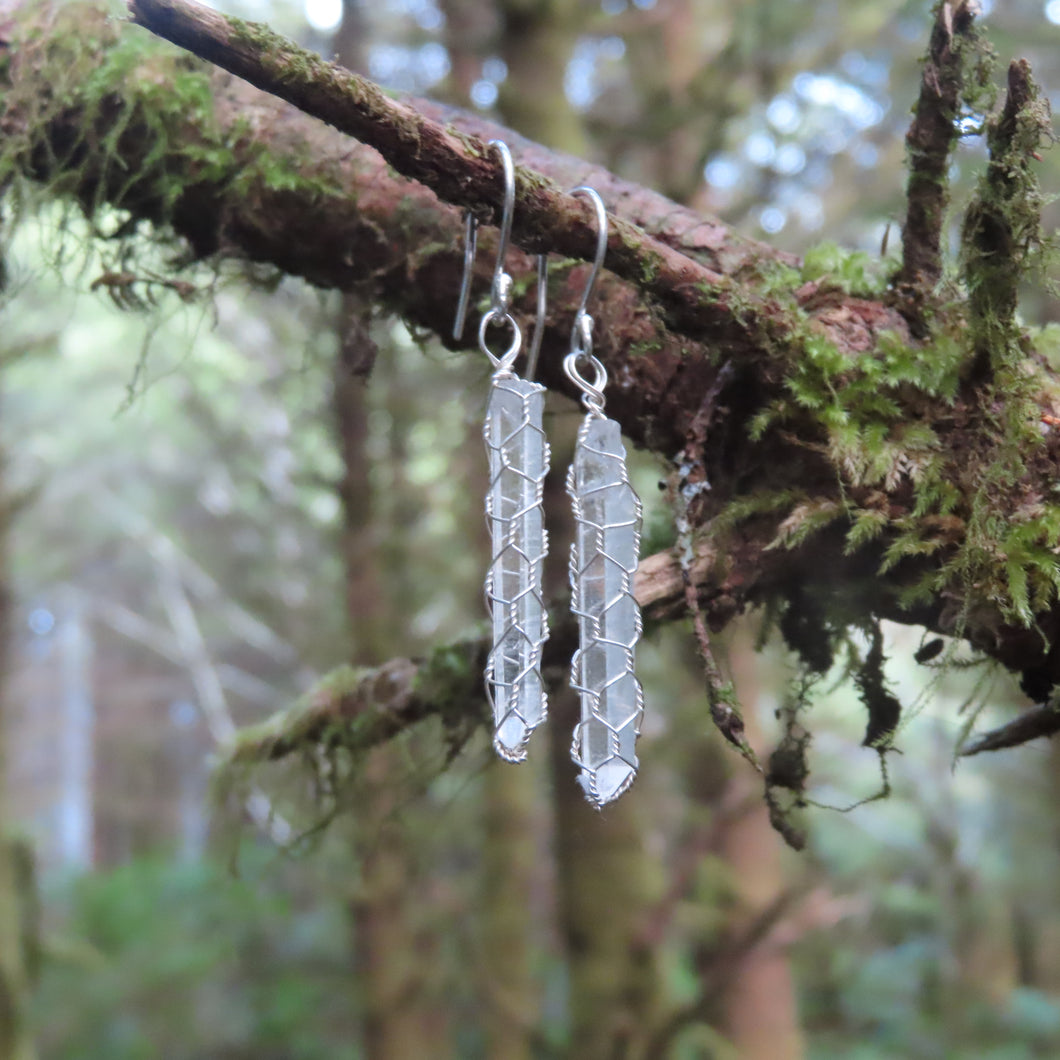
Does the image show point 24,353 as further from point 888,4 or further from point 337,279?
point 888,4

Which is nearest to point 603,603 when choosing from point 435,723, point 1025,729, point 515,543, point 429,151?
point 515,543

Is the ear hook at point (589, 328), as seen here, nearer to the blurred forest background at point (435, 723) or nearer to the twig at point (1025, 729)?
the blurred forest background at point (435, 723)

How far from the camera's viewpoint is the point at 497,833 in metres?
4.53

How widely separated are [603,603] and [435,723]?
2.38ft

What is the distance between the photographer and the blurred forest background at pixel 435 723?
2951 millimetres

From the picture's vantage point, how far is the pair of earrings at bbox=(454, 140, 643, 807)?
941mm

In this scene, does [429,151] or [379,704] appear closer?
[429,151]

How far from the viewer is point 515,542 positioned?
37.9 inches

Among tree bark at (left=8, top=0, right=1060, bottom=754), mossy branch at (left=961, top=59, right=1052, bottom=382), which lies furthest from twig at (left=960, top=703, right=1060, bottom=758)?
mossy branch at (left=961, top=59, right=1052, bottom=382)

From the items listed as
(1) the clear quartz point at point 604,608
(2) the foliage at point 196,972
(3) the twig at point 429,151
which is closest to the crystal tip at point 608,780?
(1) the clear quartz point at point 604,608

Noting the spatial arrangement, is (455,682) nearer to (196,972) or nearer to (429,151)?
(429,151)

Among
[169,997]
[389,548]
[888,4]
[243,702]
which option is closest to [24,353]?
[389,548]

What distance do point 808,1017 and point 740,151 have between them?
21.6ft

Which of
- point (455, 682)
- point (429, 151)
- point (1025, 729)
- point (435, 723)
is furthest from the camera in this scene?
point (435, 723)
